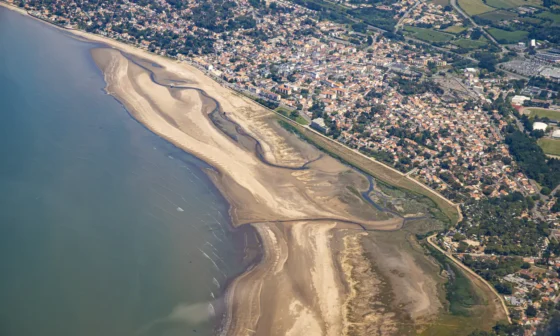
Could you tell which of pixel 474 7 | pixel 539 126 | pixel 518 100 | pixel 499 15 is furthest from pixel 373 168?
pixel 474 7

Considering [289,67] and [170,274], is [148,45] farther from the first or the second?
[170,274]

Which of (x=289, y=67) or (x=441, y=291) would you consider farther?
(x=289, y=67)

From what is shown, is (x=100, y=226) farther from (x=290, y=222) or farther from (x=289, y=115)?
(x=289, y=115)

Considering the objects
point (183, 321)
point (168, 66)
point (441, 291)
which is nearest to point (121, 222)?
point (183, 321)

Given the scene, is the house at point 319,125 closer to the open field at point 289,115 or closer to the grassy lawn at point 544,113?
the open field at point 289,115

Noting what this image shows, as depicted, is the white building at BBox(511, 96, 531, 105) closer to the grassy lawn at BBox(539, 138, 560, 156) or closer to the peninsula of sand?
the grassy lawn at BBox(539, 138, 560, 156)

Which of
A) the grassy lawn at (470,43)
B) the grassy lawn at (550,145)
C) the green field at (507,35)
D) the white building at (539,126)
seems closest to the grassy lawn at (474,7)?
the green field at (507,35)

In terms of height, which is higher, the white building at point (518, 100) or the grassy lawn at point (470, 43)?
the grassy lawn at point (470, 43)

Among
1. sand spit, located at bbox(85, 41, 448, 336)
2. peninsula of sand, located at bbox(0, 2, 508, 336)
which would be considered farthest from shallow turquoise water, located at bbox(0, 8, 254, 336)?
peninsula of sand, located at bbox(0, 2, 508, 336)
